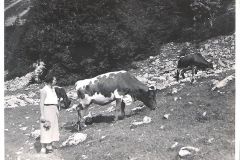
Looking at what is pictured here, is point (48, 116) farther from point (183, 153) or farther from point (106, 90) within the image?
point (183, 153)

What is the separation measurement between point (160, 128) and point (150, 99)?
8.06 feet

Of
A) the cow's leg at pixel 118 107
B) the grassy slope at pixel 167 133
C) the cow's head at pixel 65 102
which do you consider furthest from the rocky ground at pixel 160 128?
the cow's head at pixel 65 102

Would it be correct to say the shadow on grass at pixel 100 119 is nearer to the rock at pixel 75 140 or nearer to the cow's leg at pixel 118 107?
the cow's leg at pixel 118 107

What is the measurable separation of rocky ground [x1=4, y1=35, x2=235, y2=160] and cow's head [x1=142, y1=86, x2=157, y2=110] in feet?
0.66

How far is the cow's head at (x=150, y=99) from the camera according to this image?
39.5 feet

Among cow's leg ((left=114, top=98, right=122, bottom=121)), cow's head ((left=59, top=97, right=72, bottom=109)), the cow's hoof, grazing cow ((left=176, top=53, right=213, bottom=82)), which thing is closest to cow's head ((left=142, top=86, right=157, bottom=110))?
cow's leg ((left=114, top=98, right=122, bottom=121))

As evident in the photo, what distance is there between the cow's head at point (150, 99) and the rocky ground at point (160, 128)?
200 mm

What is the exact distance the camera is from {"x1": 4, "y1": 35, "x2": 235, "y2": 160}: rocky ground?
8273 millimetres

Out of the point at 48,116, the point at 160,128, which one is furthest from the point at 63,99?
the point at 160,128

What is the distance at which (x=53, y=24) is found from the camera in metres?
21.4

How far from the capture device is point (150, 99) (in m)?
12.2

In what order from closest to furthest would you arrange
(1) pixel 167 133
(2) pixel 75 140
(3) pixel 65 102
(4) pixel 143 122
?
(1) pixel 167 133
(2) pixel 75 140
(4) pixel 143 122
(3) pixel 65 102

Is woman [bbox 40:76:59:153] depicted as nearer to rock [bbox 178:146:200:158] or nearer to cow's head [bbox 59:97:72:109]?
rock [bbox 178:146:200:158]

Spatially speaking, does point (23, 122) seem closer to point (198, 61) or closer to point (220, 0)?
point (198, 61)
